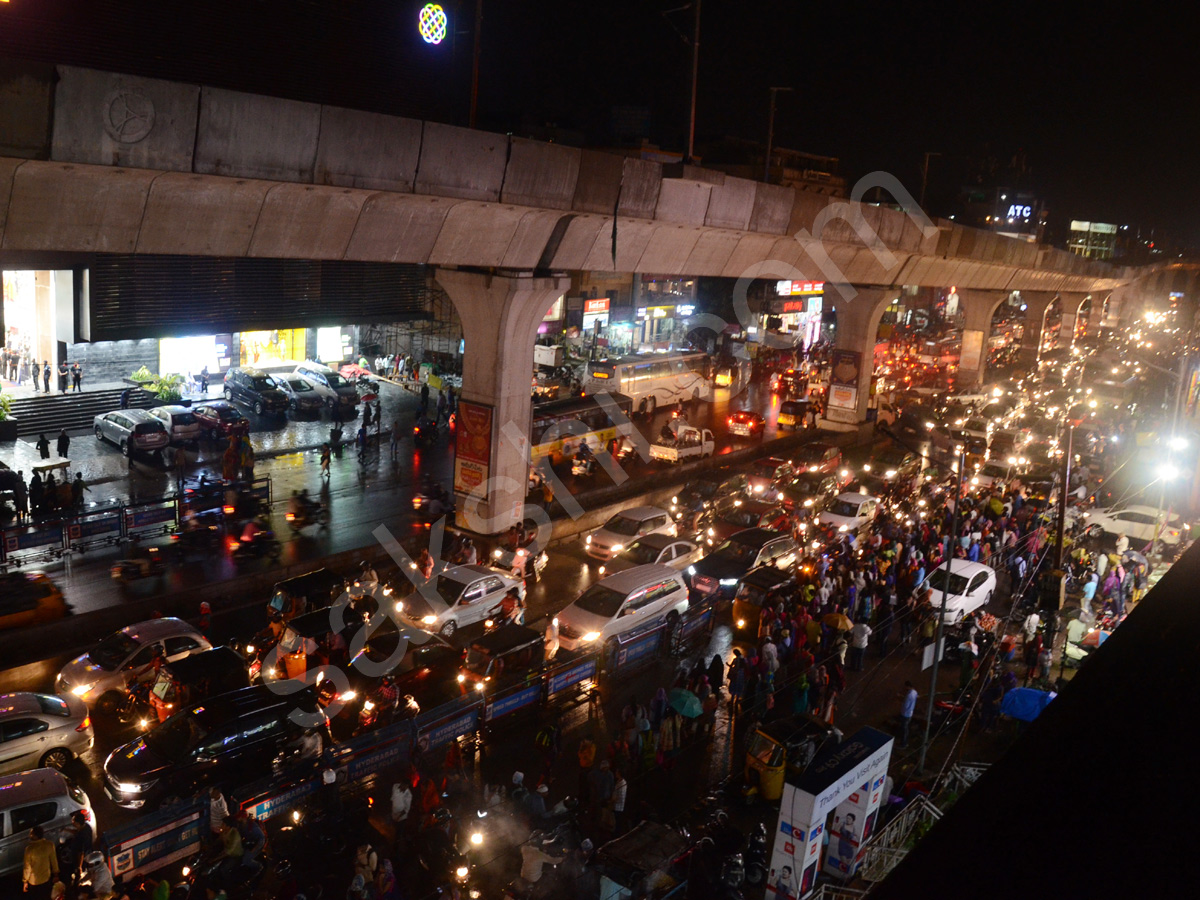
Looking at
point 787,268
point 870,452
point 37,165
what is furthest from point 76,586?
point 870,452

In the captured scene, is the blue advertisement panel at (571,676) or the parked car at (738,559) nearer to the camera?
the blue advertisement panel at (571,676)

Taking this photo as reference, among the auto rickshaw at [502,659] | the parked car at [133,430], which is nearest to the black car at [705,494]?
the auto rickshaw at [502,659]

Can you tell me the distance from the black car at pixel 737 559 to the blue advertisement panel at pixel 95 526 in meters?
12.2

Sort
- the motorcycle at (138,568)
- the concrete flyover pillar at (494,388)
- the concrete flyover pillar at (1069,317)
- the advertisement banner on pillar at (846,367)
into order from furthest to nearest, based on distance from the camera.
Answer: the concrete flyover pillar at (1069,317)
the advertisement banner on pillar at (846,367)
the concrete flyover pillar at (494,388)
the motorcycle at (138,568)

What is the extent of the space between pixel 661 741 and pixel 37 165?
450 inches

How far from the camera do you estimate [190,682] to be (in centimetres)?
1360

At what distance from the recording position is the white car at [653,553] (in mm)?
20359

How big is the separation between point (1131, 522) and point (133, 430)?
27.9 m

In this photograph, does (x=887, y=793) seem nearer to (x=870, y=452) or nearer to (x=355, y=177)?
(x=355, y=177)

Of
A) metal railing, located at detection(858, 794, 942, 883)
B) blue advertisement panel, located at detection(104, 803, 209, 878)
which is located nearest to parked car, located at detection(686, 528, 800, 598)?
metal railing, located at detection(858, 794, 942, 883)

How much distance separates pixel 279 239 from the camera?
15.2m

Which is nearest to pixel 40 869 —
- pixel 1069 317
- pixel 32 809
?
pixel 32 809

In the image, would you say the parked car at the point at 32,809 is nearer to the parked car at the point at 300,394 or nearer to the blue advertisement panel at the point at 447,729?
the blue advertisement panel at the point at 447,729

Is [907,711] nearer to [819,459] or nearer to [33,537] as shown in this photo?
[819,459]
